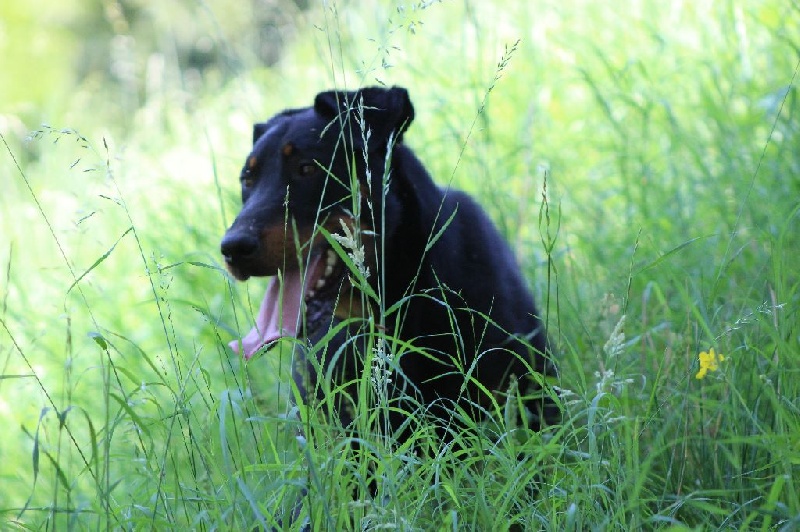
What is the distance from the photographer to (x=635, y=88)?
454 centimetres

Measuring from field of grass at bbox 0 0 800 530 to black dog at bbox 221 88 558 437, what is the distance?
0.14 meters

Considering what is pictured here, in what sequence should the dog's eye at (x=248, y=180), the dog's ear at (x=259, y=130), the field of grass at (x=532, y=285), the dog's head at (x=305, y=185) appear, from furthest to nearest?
the dog's ear at (x=259, y=130) → the dog's eye at (x=248, y=180) → the dog's head at (x=305, y=185) → the field of grass at (x=532, y=285)

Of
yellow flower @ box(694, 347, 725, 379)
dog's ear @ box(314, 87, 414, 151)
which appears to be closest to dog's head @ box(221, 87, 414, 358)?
dog's ear @ box(314, 87, 414, 151)

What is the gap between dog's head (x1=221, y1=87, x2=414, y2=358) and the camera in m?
2.86

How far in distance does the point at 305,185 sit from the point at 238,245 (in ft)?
Answer: 1.14

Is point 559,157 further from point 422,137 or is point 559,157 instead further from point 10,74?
point 10,74

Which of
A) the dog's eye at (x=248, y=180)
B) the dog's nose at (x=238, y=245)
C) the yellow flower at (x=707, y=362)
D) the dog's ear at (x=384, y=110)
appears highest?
the dog's ear at (x=384, y=110)

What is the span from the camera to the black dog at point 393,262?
2.75m

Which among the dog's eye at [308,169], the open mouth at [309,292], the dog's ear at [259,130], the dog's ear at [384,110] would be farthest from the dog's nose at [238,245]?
the dog's ear at [259,130]

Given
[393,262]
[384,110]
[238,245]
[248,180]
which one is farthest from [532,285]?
[238,245]

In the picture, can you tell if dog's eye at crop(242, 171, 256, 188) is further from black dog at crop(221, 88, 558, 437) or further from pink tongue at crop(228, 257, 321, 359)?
pink tongue at crop(228, 257, 321, 359)

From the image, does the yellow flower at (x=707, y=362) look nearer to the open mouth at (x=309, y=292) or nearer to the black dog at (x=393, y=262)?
the black dog at (x=393, y=262)

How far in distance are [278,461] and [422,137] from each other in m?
3.14

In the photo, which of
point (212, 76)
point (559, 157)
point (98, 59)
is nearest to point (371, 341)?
point (559, 157)
